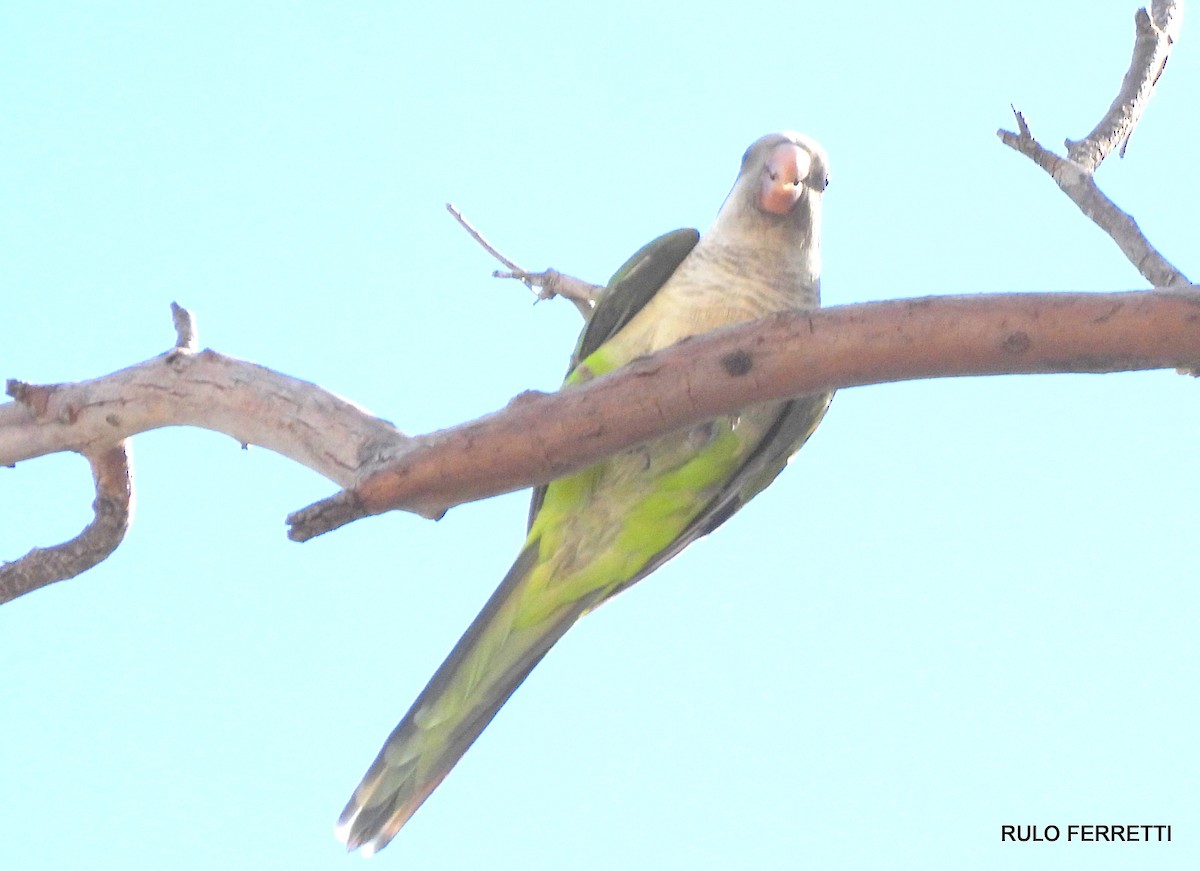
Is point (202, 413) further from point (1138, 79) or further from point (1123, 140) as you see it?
point (1138, 79)

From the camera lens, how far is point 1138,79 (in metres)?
4.03

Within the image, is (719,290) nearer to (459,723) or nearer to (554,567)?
(554,567)

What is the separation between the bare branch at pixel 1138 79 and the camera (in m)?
3.96

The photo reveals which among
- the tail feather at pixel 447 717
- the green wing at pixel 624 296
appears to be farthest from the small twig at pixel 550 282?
the tail feather at pixel 447 717

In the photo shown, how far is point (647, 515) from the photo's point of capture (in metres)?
3.92

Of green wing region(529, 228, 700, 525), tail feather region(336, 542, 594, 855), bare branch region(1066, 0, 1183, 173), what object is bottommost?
tail feather region(336, 542, 594, 855)

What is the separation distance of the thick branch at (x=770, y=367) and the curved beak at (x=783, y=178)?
180 cm

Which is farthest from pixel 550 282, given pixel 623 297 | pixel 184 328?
pixel 184 328

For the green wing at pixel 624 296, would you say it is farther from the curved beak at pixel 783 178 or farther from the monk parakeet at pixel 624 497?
the curved beak at pixel 783 178

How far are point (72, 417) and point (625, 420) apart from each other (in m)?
1.82

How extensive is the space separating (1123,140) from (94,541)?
363 centimetres

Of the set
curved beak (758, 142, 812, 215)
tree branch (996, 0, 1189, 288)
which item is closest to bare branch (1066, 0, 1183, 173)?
tree branch (996, 0, 1189, 288)

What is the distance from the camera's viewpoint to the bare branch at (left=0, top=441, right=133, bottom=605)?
3.73 m

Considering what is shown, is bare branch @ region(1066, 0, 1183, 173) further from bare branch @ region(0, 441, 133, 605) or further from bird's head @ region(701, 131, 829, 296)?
bare branch @ region(0, 441, 133, 605)
